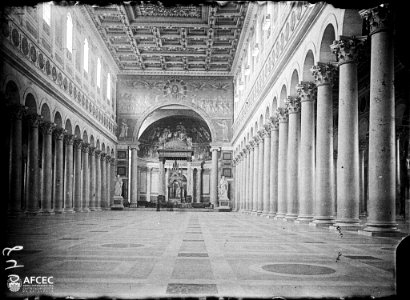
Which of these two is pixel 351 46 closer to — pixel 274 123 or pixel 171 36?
pixel 274 123

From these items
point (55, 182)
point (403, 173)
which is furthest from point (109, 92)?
point (403, 173)

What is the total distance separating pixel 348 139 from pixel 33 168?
16.6m

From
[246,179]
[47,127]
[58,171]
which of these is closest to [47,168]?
[47,127]

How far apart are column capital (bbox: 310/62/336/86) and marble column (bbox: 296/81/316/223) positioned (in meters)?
2.19

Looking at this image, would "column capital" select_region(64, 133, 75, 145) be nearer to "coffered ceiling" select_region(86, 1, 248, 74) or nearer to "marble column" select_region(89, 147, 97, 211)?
"marble column" select_region(89, 147, 97, 211)

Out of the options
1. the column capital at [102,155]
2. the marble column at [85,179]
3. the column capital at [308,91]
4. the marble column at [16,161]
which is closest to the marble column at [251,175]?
the marble column at [85,179]

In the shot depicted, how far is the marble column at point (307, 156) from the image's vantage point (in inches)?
720

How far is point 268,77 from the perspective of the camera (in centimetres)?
2641

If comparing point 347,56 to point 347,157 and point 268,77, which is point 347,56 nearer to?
point 347,157

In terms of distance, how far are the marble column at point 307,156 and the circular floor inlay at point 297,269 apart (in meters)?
11.9

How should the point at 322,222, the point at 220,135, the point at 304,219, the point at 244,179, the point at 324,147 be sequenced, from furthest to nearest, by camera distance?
the point at 220,135 < the point at 244,179 < the point at 304,219 < the point at 324,147 < the point at 322,222

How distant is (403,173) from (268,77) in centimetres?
898

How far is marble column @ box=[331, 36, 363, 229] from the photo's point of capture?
13844 millimetres

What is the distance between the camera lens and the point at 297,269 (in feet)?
20.3
